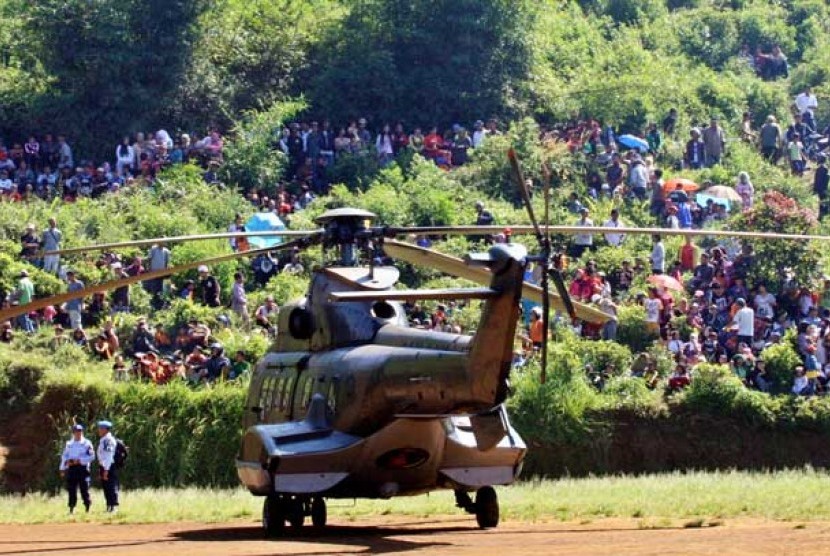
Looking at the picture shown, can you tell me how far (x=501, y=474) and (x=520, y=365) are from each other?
43.5 feet

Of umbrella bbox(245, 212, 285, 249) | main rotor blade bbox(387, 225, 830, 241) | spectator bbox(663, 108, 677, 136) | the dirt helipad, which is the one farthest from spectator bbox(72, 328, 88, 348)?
spectator bbox(663, 108, 677, 136)

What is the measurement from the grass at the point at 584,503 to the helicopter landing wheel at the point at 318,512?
2639mm

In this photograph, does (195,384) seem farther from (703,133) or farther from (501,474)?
(703,133)

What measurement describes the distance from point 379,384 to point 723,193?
2654 cm

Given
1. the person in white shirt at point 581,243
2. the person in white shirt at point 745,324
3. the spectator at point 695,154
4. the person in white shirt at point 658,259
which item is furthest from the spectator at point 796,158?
the person in white shirt at point 745,324

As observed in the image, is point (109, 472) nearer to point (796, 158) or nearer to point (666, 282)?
point (666, 282)

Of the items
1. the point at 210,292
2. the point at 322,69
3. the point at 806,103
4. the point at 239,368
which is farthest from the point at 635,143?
the point at 239,368

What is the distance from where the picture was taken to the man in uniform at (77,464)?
2780cm

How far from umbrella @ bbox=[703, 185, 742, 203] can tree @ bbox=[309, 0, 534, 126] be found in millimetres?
9403

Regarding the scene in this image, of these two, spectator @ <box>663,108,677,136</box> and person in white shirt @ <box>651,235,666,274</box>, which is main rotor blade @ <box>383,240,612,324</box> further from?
spectator @ <box>663,108,677,136</box>

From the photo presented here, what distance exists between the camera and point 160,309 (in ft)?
136

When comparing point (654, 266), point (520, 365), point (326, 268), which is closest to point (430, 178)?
point (654, 266)

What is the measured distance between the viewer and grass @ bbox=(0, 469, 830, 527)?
940 inches

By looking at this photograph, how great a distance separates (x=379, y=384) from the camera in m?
21.6
